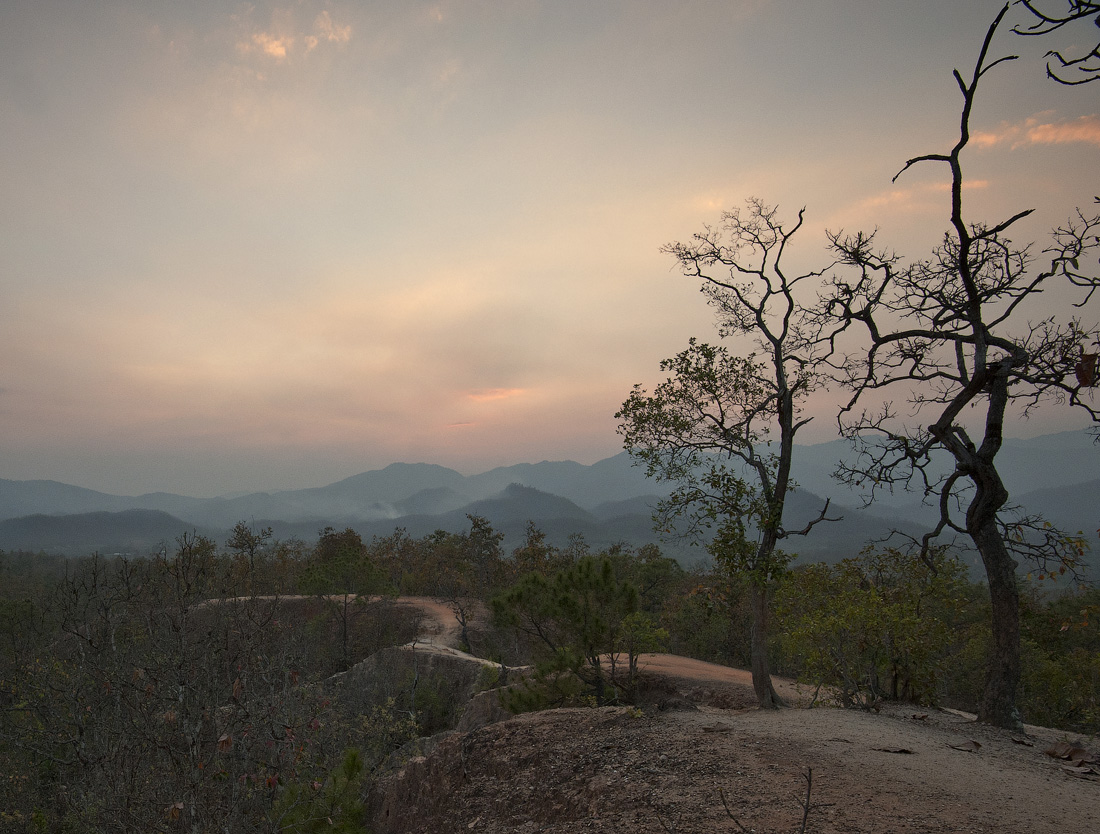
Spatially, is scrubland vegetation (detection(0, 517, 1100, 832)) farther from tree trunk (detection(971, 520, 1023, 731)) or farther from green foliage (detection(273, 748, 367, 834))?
tree trunk (detection(971, 520, 1023, 731))

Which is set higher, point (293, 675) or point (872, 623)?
point (293, 675)

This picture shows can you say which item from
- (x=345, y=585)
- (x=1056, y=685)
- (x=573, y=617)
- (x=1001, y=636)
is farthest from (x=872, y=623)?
(x=345, y=585)

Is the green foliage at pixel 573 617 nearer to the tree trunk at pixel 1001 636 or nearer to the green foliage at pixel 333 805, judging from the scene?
the green foliage at pixel 333 805

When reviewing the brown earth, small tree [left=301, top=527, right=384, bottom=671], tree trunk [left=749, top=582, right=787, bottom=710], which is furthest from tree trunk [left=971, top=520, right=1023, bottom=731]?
small tree [left=301, top=527, right=384, bottom=671]

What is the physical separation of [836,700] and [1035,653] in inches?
611

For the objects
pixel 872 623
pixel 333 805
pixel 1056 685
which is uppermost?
pixel 872 623

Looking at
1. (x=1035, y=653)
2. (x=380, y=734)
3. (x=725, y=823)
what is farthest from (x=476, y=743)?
(x=1035, y=653)

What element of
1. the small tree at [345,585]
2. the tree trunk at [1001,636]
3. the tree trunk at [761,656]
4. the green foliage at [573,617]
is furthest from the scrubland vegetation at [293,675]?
the small tree at [345,585]

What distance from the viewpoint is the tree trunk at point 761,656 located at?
10.8 meters

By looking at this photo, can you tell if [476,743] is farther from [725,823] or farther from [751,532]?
[751,532]

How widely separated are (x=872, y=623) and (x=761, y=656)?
2.26 meters

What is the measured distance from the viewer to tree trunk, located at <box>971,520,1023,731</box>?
8.83 m

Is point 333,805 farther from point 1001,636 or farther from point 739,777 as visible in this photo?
point 1001,636

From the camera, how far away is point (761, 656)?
1105 centimetres
